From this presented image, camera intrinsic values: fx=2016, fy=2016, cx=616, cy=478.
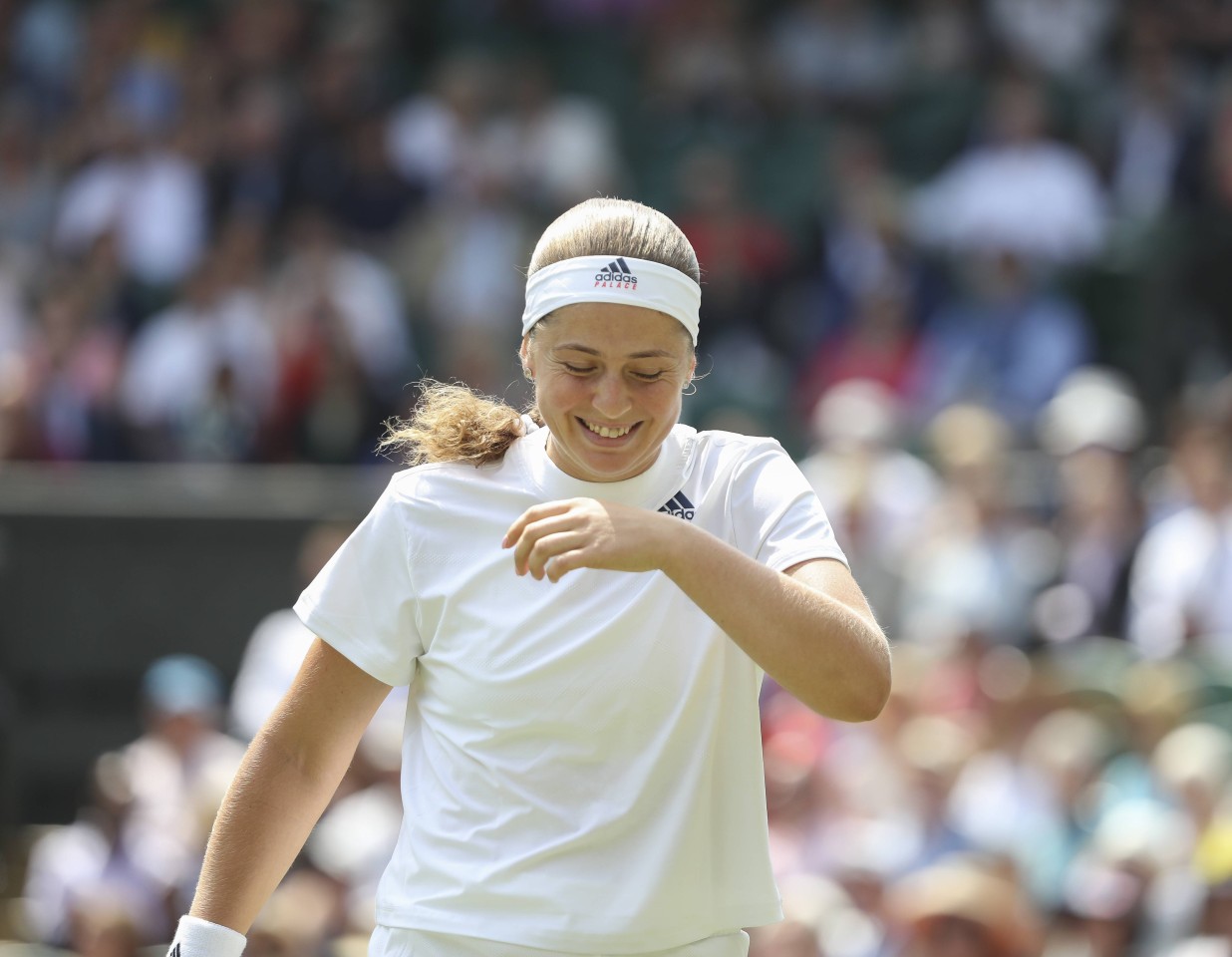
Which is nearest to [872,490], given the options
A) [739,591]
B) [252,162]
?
[252,162]

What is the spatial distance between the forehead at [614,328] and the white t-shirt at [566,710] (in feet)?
0.73

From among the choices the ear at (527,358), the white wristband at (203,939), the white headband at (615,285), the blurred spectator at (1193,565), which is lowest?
the white wristband at (203,939)

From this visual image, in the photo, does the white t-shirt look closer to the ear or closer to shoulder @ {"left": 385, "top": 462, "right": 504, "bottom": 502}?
shoulder @ {"left": 385, "top": 462, "right": 504, "bottom": 502}

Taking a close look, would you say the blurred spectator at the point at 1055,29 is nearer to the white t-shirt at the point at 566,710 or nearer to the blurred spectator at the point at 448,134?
the blurred spectator at the point at 448,134

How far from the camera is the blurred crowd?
6.48 m

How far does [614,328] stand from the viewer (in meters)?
2.70

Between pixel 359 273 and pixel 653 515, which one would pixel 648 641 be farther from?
pixel 359 273

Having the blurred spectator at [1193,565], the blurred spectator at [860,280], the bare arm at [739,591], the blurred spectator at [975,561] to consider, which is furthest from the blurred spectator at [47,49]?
the bare arm at [739,591]

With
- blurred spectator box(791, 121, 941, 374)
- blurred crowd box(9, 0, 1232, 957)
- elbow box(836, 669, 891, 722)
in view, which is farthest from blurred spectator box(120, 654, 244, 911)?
elbow box(836, 669, 891, 722)

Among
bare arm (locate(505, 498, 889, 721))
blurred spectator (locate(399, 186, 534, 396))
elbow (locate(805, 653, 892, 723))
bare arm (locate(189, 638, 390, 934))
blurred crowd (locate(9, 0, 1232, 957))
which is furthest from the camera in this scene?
blurred spectator (locate(399, 186, 534, 396))

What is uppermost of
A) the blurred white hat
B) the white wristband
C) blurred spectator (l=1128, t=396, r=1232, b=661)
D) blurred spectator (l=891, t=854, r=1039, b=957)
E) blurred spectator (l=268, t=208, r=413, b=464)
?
blurred spectator (l=268, t=208, r=413, b=464)

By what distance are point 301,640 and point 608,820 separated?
18.5 ft

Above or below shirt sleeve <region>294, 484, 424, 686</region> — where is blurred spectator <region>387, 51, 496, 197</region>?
above

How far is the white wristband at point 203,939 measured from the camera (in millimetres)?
2770
